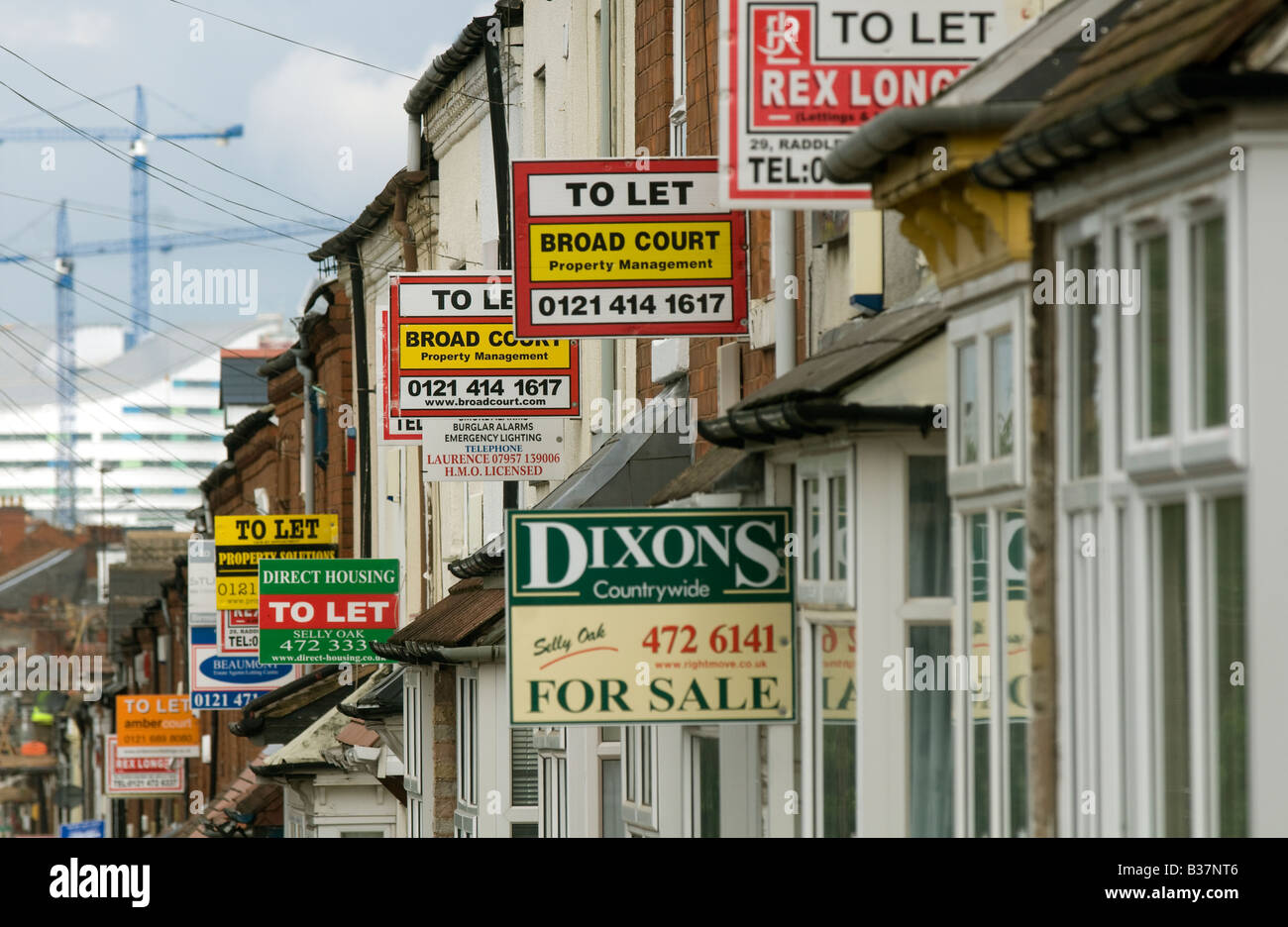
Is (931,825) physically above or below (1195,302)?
below

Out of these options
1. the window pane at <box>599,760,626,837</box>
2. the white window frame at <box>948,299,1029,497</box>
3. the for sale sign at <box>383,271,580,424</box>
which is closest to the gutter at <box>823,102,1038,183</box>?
the white window frame at <box>948,299,1029,497</box>

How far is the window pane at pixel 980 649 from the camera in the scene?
814 centimetres

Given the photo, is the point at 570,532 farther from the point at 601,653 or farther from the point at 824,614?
the point at 824,614

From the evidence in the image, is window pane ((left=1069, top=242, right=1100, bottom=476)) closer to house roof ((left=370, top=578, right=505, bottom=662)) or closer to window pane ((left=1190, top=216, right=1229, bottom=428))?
window pane ((left=1190, top=216, right=1229, bottom=428))

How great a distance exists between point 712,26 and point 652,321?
276cm

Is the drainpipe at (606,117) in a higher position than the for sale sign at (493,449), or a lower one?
higher

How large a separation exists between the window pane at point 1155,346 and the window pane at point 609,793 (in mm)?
11408

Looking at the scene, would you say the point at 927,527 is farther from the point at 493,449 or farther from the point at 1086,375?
the point at 493,449

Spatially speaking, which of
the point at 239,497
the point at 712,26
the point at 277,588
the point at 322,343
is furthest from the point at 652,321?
the point at 239,497

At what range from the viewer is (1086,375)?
680cm

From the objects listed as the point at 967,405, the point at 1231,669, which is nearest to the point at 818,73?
the point at 967,405

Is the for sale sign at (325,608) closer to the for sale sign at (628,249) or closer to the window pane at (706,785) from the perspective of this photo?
the for sale sign at (628,249)

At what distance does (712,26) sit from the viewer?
16672mm

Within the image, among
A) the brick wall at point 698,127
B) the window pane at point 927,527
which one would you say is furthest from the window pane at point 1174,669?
the brick wall at point 698,127
